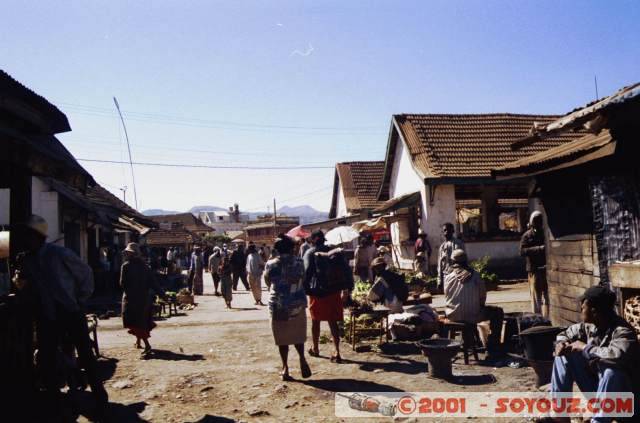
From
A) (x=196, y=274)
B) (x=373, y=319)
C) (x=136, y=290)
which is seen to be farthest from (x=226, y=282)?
(x=373, y=319)

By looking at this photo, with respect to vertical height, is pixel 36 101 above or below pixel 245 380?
above

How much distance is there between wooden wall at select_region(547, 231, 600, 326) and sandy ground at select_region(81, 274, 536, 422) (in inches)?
67.6

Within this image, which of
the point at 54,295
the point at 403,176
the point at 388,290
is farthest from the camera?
the point at 403,176

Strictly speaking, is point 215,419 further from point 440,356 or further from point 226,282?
point 226,282

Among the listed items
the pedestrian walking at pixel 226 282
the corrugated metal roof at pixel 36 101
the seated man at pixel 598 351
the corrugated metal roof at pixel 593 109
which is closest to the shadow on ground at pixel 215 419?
the seated man at pixel 598 351

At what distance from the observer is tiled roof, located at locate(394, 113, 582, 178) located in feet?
64.6

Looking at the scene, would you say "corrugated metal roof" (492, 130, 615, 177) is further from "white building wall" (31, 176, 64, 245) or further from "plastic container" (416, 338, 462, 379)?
"white building wall" (31, 176, 64, 245)

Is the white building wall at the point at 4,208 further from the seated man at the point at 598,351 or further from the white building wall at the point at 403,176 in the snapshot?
the seated man at the point at 598,351

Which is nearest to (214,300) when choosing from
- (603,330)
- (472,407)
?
(472,407)

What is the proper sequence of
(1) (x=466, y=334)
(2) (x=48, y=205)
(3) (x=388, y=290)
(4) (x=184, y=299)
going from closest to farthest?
(1) (x=466, y=334), (3) (x=388, y=290), (4) (x=184, y=299), (2) (x=48, y=205)

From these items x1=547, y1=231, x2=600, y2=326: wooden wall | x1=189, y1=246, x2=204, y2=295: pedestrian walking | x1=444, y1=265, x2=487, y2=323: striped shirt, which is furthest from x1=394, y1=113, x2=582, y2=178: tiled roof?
x1=444, y1=265, x2=487, y2=323: striped shirt

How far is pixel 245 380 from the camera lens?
24.2 feet

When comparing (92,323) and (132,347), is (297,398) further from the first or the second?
(132,347)

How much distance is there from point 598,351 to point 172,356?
6.79 m
